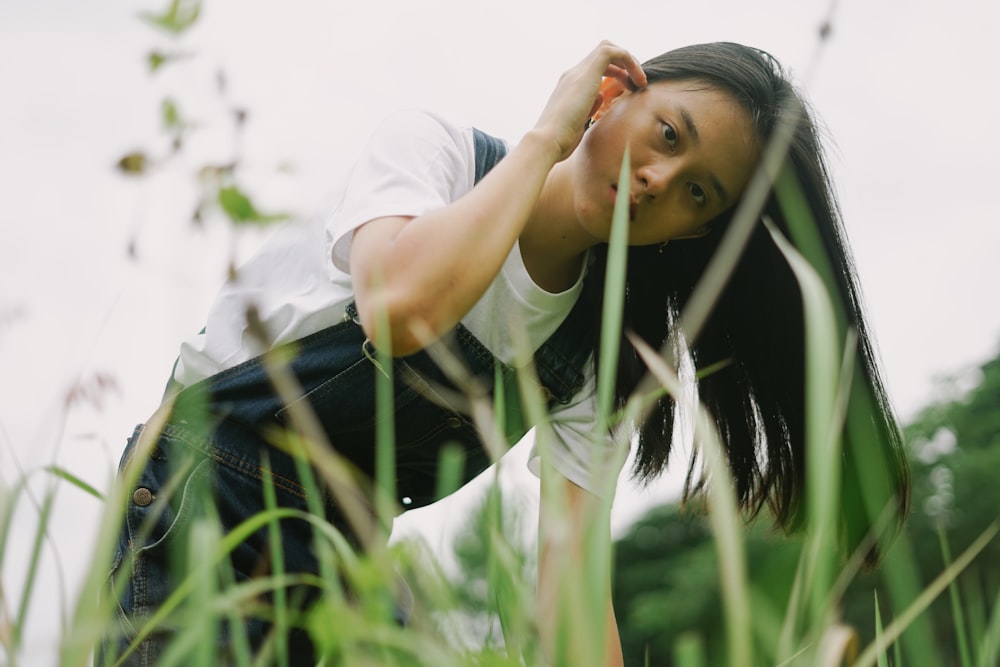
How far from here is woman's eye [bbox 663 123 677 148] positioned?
61.3 inches

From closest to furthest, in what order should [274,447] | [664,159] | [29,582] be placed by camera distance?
[29,582] → [664,159] → [274,447]

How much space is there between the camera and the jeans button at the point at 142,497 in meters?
1.57

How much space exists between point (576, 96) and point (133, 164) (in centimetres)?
93

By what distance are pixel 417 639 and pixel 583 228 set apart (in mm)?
1113

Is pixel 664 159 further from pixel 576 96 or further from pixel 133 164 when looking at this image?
pixel 133 164

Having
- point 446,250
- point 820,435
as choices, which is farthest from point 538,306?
point 820,435

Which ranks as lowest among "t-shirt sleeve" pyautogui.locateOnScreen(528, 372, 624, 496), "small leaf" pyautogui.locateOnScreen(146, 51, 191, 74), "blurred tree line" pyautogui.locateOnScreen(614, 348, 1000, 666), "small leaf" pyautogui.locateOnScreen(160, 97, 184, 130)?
"blurred tree line" pyautogui.locateOnScreen(614, 348, 1000, 666)

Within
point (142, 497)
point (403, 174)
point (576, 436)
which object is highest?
point (403, 174)

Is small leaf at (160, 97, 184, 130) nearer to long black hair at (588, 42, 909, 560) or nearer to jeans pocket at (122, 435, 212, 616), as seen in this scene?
jeans pocket at (122, 435, 212, 616)

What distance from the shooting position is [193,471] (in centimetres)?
156

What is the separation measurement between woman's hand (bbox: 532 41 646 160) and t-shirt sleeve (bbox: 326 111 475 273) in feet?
0.53

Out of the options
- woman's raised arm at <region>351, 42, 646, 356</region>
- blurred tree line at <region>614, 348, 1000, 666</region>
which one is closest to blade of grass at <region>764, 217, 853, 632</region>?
woman's raised arm at <region>351, 42, 646, 356</region>

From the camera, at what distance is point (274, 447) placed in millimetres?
1669

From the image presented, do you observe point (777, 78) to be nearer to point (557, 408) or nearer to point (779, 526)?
point (557, 408)
